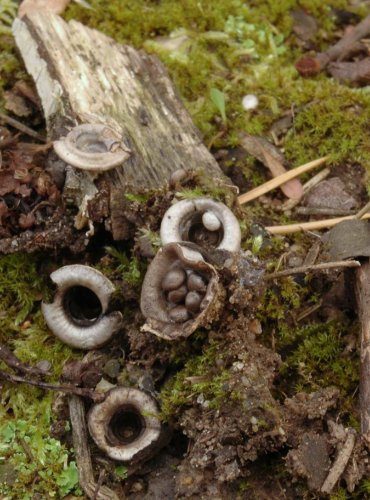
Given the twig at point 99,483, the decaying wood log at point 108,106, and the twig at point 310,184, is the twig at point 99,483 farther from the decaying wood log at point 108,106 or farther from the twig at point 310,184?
the twig at point 310,184

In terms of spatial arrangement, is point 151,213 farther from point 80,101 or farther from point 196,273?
point 80,101

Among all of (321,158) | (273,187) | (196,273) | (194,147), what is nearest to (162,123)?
(194,147)

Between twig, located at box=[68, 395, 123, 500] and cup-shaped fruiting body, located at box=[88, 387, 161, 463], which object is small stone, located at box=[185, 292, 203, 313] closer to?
cup-shaped fruiting body, located at box=[88, 387, 161, 463]

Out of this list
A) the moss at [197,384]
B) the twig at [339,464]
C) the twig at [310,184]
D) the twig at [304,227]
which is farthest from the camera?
the twig at [310,184]

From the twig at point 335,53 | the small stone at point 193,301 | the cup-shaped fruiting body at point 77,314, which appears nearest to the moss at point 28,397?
the cup-shaped fruiting body at point 77,314

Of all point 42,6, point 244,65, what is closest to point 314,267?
point 244,65

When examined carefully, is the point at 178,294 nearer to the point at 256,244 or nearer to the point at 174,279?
the point at 174,279
